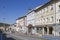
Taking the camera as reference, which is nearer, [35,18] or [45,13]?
[45,13]

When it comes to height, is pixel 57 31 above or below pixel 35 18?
below

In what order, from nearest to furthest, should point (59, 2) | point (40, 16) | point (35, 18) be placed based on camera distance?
1. point (59, 2)
2. point (40, 16)
3. point (35, 18)

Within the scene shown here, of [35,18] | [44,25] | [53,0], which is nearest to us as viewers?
[53,0]

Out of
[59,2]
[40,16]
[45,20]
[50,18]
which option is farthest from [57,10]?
[40,16]

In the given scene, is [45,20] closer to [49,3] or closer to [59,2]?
[49,3]

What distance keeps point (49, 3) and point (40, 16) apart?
993 centimetres

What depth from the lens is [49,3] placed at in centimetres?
4612

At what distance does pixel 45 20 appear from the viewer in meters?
49.8

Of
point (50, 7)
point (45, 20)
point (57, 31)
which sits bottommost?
point (57, 31)

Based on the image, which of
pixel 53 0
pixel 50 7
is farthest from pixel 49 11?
pixel 53 0

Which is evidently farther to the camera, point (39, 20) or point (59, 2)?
point (39, 20)

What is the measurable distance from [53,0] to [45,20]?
27.1 ft

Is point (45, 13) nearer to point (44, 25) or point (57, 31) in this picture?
point (44, 25)

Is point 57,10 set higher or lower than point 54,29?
higher
